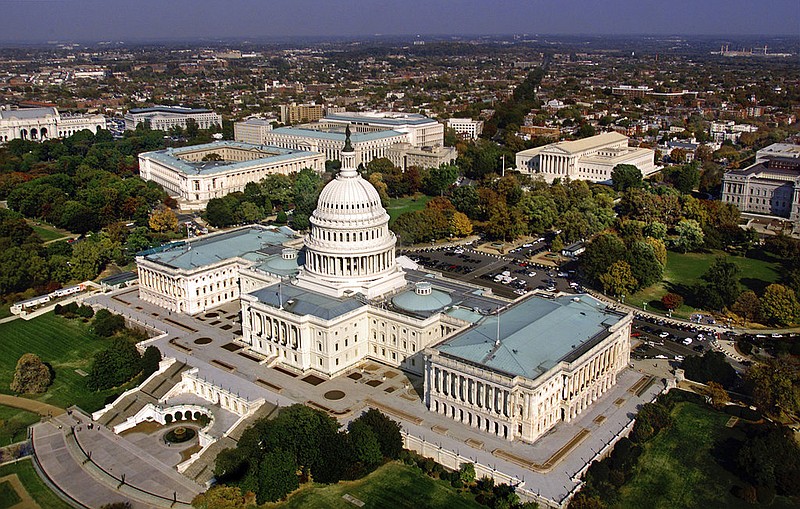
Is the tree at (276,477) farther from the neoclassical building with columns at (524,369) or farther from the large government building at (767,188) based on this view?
the large government building at (767,188)

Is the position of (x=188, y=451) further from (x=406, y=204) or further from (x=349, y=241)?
(x=406, y=204)

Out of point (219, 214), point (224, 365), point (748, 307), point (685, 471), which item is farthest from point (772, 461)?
point (219, 214)

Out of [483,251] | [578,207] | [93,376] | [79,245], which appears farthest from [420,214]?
[93,376]

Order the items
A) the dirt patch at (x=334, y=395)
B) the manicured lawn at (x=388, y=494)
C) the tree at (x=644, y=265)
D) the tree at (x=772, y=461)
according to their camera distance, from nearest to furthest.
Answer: the tree at (x=772, y=461), the manicured lawn at (x=388, y=494), the dirt patch at (x=334, y=395), the tree at (x=644, y=265)

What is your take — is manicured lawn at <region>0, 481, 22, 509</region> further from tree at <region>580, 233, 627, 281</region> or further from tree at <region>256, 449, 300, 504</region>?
tree at <region>580, 233, 627, 281</region>

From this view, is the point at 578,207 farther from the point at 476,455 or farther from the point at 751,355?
the point at 476,455

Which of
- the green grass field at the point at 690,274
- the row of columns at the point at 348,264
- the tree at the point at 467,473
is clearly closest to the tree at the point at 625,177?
the green grass field at the point at 690,274

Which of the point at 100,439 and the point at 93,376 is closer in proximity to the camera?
the point at 100,439
